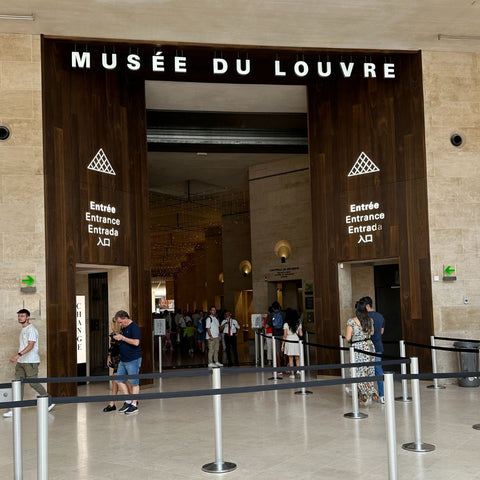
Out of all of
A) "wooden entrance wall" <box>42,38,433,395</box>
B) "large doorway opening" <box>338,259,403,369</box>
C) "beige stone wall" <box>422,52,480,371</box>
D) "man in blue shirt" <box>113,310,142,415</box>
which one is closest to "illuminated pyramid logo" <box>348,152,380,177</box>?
"wooden entrance wall" <box>42,38,433,395</box>

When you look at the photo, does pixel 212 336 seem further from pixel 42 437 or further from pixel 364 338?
pixel 42 437

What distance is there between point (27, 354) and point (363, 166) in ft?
22.7

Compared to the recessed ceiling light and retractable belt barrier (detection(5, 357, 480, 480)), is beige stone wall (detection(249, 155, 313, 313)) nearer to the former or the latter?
the recessed ceiling light

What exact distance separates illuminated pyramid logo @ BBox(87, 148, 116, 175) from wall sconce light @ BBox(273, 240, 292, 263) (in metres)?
7.45

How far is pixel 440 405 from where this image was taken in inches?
312

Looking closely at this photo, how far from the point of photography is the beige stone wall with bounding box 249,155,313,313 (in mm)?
16859

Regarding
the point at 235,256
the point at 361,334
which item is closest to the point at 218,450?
the point at 361,334

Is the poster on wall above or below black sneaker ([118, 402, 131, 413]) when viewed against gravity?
above

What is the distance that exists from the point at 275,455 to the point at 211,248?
26.0 metres

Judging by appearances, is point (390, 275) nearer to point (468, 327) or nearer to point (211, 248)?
point (468, 327)

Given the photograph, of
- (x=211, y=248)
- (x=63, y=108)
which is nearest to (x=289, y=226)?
(x=63, y=108)

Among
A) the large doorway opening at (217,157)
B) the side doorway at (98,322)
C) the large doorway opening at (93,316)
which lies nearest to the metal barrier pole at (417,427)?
the large doorway opening at (93,316)

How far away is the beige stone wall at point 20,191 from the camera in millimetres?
9148

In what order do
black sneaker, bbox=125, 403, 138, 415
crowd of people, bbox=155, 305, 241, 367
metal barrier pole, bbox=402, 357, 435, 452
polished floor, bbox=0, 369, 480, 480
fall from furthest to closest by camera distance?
crowd of people, bbox=155, 305, 241, 367 → black sneaker, bbox=125, 403, 138, 415 → metal barrier pole, bbox=402, 357, 435, 452 → polished floor, bbox=0, 369, 480, 480
